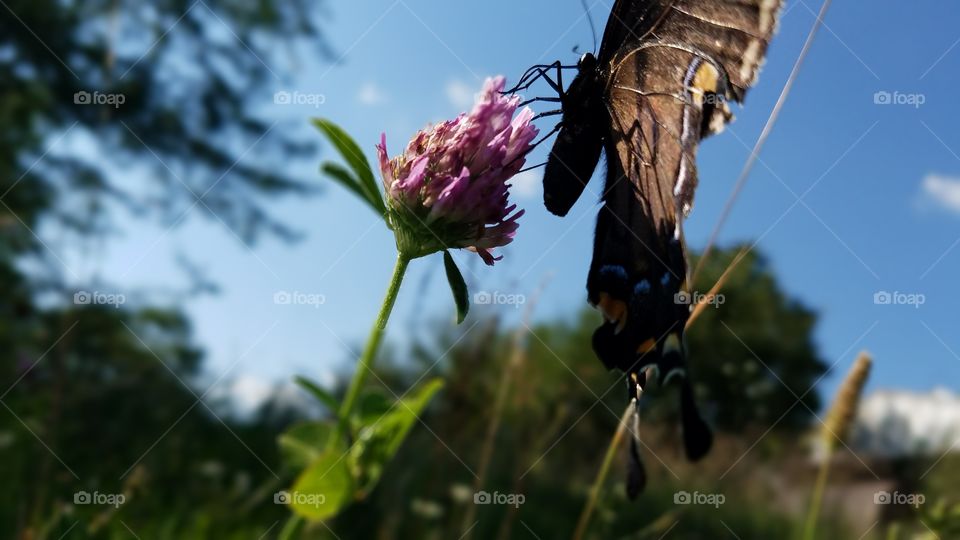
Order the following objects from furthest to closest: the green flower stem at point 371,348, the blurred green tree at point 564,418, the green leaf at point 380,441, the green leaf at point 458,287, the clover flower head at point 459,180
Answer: the blurred green tree at point 564,418, the green leaf at point 380,441, the green leaf at point 458,287, the clover flower head at point 459,180, the green flower stem at point 371,348

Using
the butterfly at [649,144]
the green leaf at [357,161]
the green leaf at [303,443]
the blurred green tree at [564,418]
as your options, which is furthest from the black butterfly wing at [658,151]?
the green leaf at [303,443]

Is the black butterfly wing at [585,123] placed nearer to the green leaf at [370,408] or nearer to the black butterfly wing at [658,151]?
the black butterfly wing at [658,151]

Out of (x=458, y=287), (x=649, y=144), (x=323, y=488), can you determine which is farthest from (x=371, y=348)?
(x=649, y=144)

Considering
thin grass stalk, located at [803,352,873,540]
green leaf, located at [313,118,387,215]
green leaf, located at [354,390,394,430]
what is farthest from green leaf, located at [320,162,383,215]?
thin grass stalk, located at [803,352,873,540]

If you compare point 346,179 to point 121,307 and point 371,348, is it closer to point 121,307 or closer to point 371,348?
point 371,348

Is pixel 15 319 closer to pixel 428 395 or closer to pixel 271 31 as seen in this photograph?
pixel 271 31

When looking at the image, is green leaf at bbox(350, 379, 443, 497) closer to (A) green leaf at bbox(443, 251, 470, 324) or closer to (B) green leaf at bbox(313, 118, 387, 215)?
(A) green leaf at bbox(443, 251, 470, 324)
